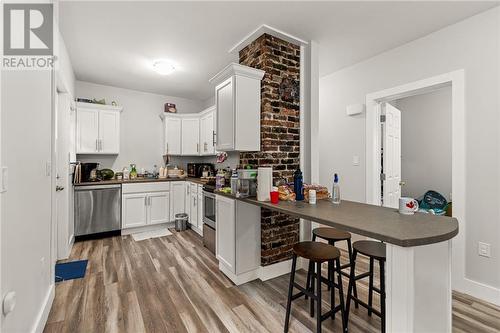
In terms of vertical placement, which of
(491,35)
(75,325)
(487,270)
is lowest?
(75,325)

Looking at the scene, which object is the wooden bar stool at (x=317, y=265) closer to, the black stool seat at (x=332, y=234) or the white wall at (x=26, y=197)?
the black stool seat at (x=332, y=234)

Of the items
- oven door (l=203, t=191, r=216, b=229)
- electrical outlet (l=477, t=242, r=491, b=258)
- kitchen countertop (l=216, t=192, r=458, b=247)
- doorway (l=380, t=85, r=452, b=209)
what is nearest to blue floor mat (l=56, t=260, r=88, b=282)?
oven door (l=203, t=191, r=216, b=229)

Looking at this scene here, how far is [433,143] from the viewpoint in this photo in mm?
5055

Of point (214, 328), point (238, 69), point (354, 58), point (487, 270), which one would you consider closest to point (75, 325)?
point (214, 328)

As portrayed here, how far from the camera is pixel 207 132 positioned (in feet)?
15.8

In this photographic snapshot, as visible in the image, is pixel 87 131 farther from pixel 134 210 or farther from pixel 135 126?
pixel 134 210

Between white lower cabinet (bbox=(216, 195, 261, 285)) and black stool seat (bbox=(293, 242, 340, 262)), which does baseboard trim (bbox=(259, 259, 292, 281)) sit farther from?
black stool seat (bbox=(293, 242, 340, 262))

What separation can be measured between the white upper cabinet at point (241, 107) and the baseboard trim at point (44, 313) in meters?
2.07

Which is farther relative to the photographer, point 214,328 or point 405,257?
point 214,328

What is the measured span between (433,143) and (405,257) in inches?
200

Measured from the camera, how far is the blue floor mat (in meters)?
2.70

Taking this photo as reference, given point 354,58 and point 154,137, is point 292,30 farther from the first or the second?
point 154,137

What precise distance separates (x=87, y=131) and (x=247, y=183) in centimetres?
347

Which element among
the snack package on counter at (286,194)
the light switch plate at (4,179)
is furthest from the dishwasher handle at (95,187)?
the snack package on counter at (286,194)
